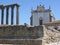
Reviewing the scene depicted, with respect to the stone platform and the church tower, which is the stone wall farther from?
the church tower

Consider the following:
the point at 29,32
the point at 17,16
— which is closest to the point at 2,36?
the point at 29,32

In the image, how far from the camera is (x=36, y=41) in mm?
13156

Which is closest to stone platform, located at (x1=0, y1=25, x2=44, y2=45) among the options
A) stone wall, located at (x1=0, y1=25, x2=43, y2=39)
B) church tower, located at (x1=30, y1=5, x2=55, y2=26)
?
stone wall, located at (x1=0, y1=25, x2=43, y2=39)

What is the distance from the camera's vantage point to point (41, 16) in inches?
1881

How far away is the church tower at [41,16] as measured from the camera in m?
47.4

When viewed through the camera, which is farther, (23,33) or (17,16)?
(17,16)

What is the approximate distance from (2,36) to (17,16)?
5.61 m

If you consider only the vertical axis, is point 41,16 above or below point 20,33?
above

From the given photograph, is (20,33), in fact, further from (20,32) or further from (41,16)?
(41,16)

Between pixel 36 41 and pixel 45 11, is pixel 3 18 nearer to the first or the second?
pixel 36 41

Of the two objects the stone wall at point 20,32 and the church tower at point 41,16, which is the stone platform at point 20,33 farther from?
the church tower at point 41,16

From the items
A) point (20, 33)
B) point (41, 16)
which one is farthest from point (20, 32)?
point (41, 16)

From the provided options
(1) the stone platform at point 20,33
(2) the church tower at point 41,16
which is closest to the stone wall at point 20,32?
(1) the stone platform at point 20,33

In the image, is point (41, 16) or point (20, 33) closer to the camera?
point (20, 33)
